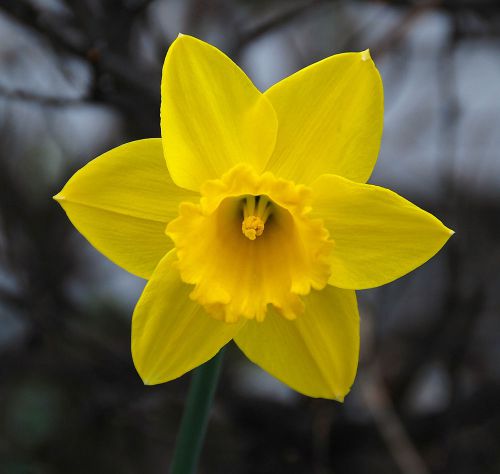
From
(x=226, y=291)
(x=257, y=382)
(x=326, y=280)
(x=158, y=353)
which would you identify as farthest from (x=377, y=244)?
(x=257, y=382)

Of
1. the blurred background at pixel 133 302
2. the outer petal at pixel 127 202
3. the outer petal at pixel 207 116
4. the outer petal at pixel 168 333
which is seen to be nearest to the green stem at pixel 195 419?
the outer petal at pixel 168 333

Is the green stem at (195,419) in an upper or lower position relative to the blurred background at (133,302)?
upper

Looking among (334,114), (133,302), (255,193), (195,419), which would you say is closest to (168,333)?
(195,419)

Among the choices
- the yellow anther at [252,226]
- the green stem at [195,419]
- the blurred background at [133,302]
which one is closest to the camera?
the green stem at [195,419]

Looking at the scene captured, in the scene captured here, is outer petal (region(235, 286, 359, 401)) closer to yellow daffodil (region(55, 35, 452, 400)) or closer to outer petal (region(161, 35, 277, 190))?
yellow daffodil (region(55, 35, 452, 400))

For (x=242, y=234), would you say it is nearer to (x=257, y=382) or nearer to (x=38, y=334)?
(x=38, y=334)

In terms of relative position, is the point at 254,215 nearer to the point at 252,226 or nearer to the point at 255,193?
the point at 252,226

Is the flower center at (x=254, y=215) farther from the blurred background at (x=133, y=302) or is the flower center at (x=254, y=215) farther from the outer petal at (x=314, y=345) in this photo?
the blurred background at (x=133, y=302)

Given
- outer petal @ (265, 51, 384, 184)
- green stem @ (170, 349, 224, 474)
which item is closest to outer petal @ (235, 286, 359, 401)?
green stem @ (170, 349, 224, 474)
